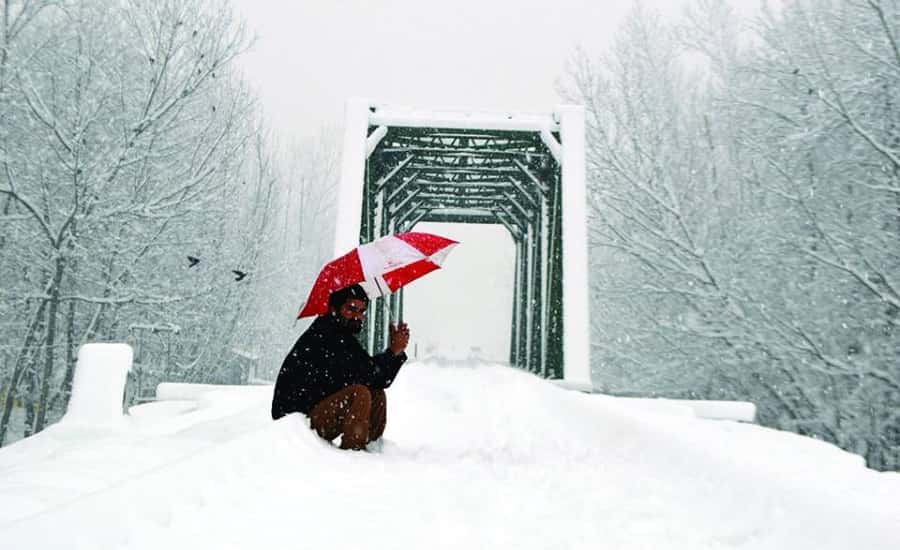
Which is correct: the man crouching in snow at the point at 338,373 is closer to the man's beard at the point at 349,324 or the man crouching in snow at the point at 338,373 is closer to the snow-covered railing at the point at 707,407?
the man's beard at the point at 349,324

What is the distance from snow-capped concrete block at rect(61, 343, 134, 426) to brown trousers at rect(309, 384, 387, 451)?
8.41 ft

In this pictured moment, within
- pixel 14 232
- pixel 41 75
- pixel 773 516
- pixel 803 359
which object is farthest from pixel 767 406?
pixel 41 75

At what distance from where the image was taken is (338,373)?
3656mm

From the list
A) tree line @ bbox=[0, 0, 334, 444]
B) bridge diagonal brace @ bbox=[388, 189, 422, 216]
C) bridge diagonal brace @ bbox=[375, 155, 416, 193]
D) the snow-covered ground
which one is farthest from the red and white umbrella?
bridge diagonal brace @ bbox=[388, 189, 422, 216]

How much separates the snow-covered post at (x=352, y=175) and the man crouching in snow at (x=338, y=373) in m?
5.49

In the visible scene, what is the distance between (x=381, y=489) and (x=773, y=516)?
151cm

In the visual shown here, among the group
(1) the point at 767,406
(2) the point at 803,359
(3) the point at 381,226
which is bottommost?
(1) the point at 767,406

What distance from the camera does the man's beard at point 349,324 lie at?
371 cm

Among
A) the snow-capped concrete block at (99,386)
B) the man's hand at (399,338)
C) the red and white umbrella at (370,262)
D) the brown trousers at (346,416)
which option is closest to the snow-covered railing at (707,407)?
the red and white umbrella at (370,262)

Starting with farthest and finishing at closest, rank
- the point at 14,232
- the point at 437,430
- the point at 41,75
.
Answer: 1. the point at 41,75
2. the point at 14,232
3. the point at 437,430

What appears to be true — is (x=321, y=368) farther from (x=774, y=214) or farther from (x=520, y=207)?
(x=520, y=207)

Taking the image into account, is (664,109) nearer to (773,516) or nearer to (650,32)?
(650,32)

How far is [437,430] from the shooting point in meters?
5.54

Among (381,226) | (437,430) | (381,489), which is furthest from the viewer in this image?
(381,226)
